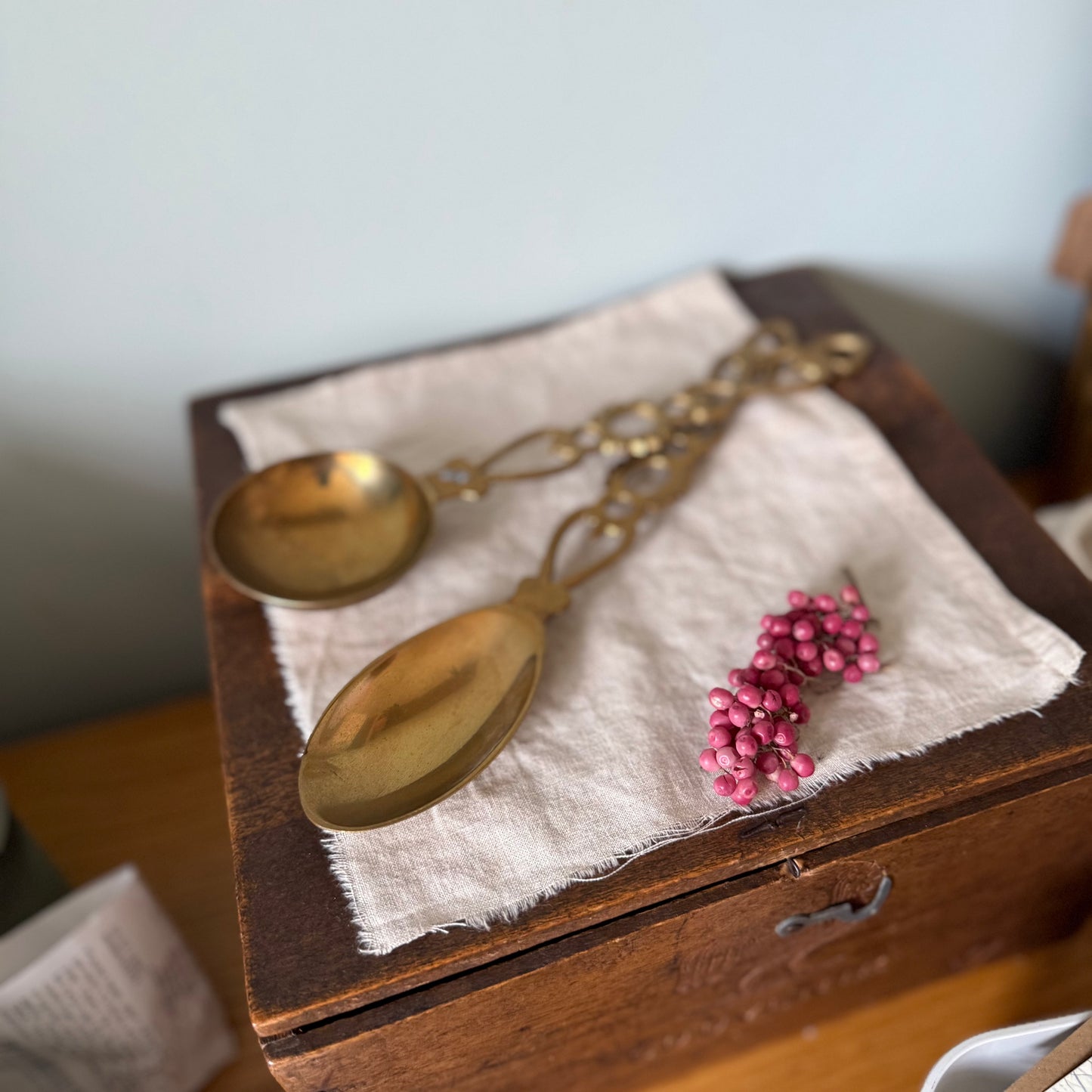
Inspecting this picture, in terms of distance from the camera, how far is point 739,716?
380 millimetres

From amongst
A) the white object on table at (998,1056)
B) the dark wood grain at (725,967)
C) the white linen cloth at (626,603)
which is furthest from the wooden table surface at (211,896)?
the white linen cloth at (626,603)

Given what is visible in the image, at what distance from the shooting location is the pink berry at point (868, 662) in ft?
1.33

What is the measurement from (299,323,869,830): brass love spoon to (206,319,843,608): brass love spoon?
0.16 feet

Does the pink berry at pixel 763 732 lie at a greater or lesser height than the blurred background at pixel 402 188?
lesser

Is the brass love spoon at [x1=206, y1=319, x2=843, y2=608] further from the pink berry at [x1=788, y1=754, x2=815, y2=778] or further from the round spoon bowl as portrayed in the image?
the pink berry at [x1=788, y1=754, x2=815, y2=778]

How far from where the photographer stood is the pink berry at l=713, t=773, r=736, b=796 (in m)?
0.37

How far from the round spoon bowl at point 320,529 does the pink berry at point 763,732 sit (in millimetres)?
188

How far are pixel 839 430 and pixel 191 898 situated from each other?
1.61 feet

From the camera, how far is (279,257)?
0.55m

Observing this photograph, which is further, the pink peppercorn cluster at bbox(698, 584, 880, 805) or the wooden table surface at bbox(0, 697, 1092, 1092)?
the wooden table surface at bbox(0, 697, 1092, 1092)

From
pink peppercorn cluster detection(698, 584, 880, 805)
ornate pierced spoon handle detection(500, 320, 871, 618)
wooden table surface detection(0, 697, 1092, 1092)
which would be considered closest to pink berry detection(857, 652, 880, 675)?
pink peppercorn cluster detection(698, 584, 880, 805)

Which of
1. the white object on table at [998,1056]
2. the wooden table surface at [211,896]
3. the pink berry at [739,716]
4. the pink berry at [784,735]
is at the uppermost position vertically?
A: the pink berry at [739,716]

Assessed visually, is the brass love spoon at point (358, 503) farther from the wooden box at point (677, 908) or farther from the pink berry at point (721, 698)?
the pink berry at point (721, 698)

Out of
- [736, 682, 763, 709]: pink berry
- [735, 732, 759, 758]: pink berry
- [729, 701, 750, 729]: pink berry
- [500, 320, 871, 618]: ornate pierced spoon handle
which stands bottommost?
[735, 732, 759, 758]: pink berry
